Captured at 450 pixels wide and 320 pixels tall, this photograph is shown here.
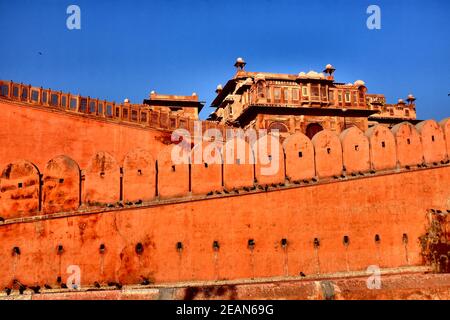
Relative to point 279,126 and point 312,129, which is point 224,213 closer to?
point 279,126

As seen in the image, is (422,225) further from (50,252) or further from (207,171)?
(50,252)

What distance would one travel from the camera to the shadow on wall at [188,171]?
1414 centimetres

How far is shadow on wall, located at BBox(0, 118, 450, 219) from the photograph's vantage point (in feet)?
46.4

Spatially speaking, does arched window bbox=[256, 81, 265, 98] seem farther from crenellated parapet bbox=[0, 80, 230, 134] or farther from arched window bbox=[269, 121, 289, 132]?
crenellated parapet bbox=[0, 80, 230, 134]

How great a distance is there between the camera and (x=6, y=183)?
554 inches

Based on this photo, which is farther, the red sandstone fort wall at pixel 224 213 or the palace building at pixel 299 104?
the palace building at pixel 299 104

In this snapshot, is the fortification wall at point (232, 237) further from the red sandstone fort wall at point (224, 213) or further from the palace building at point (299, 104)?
the palace building at point (299, 104)

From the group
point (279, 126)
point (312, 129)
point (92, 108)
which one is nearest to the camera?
point (92, 108)

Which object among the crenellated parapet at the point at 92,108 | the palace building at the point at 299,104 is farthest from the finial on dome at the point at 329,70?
the crenellated parapet at the point at 92,108

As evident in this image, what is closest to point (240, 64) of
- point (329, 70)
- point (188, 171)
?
point (329, 70)

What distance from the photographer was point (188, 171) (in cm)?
1476

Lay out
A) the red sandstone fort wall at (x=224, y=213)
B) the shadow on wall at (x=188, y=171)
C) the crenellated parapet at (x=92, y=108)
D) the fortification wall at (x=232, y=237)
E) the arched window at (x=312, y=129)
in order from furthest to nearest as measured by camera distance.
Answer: the arched window at (x=312, y=129) < the crenellated parapet at (x=92, y=108) < the shadow on wall at (x=188, y=171) < the red sandstone fort wall at (x=224, y=213) < the fortification wall at (x=232, y=237)
